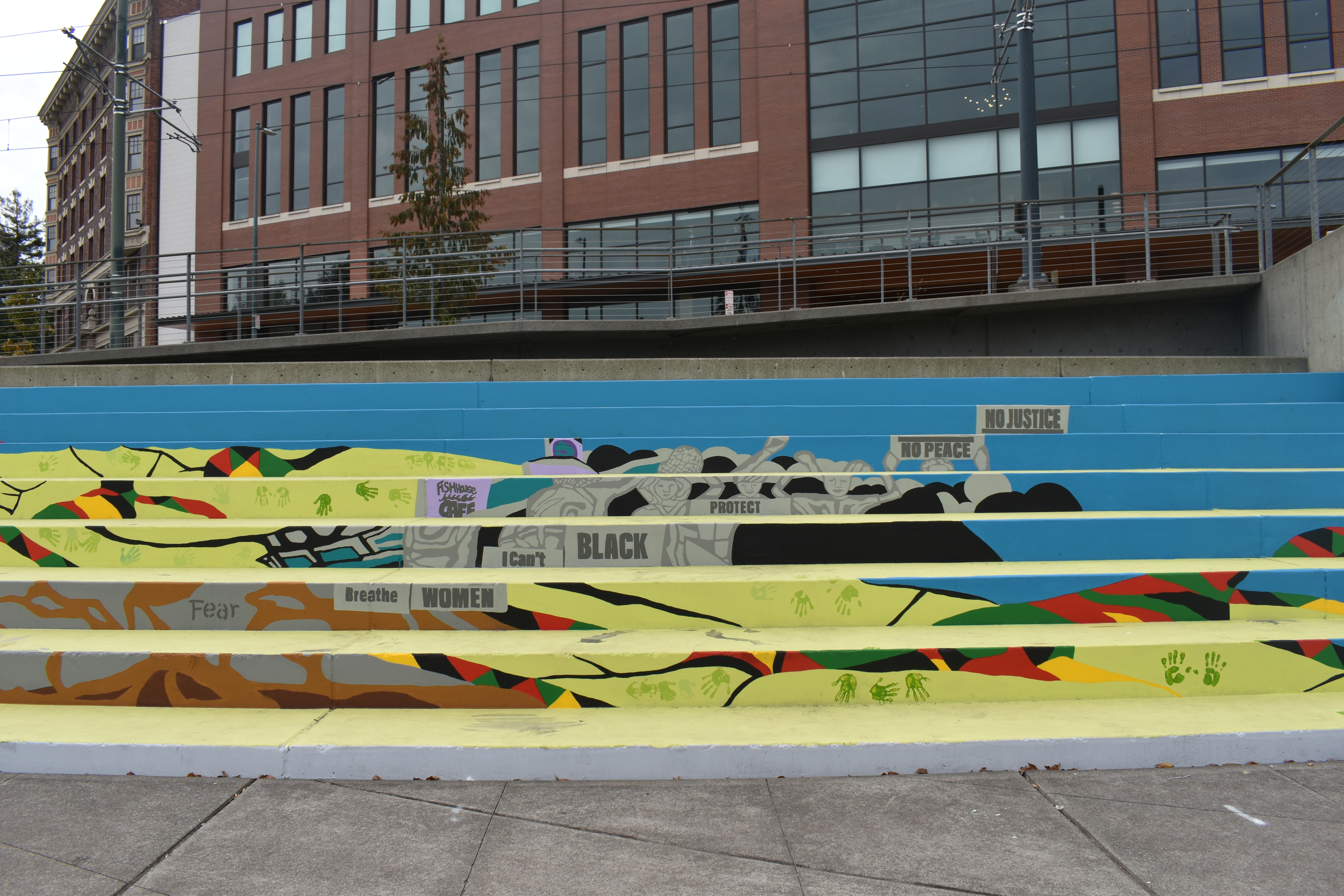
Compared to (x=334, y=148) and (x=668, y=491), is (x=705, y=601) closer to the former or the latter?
(x=668, y=491)

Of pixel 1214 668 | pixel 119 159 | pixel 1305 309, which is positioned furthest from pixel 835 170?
pixel 1214 668

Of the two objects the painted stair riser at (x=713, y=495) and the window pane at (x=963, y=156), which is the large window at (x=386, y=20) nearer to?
the window pane at (x=963, y=156)

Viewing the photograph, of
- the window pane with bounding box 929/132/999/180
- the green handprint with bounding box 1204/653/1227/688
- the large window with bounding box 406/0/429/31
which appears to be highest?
the large window with bounding box 406/0/429/31

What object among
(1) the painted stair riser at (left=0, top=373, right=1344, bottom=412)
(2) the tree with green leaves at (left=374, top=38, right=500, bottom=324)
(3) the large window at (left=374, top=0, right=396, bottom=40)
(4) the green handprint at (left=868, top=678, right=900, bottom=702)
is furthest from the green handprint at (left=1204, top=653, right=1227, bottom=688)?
(3) the large window at (left=374, top=0, right=396, bottom=40)

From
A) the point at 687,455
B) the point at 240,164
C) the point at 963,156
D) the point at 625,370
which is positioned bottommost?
the point at 687,455

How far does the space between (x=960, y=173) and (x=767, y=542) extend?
20.6m

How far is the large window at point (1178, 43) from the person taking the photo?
2066 cm

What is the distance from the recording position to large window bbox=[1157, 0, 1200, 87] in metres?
20.7

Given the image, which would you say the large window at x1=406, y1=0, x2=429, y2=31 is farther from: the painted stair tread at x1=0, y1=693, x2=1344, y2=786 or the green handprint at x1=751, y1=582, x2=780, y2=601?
the painted stair tread at x1=0, y1=693, x2=1344, y2=786

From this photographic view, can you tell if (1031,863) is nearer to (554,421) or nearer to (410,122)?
(554,421)

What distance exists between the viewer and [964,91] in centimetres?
2192

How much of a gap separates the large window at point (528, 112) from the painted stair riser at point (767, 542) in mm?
24014

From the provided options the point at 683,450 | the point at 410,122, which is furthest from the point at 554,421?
the point at 410,122

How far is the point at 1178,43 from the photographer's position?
20750 millimetres
